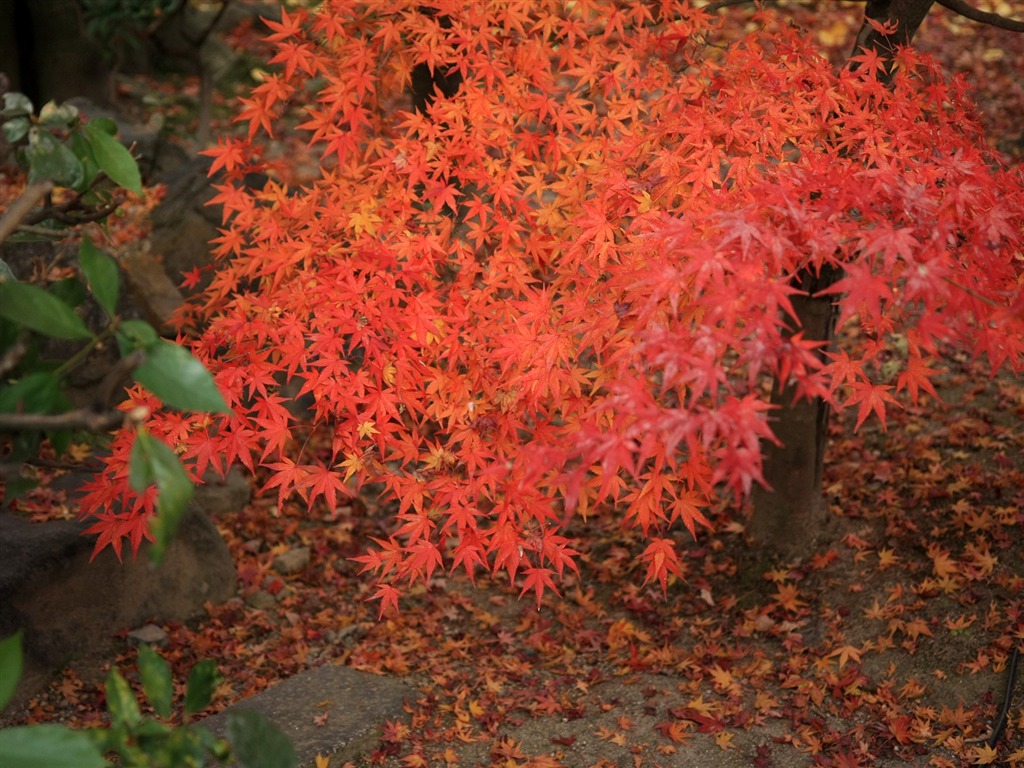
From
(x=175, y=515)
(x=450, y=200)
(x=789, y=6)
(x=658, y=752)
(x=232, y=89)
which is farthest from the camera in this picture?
(x=789, y=6)

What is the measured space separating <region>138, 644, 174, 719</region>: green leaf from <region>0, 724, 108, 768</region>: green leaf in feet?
0.68

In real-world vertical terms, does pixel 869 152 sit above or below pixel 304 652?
above

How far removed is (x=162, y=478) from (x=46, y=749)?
22.3 inches

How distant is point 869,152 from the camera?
326 centimetres

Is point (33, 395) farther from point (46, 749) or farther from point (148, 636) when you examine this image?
point (148, 636)

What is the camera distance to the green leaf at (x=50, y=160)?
229 centimetres

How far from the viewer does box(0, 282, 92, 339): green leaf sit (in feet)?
6.48

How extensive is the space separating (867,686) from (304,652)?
2660 mm

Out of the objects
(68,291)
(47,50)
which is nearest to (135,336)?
(68,291)

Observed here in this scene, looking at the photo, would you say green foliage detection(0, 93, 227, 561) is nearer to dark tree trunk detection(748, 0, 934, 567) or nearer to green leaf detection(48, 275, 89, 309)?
green leaf detection(48, 275, 89, 309)

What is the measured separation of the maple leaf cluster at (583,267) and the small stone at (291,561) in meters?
1.72

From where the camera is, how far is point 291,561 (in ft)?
18.2

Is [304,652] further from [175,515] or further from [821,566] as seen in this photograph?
[175,515]

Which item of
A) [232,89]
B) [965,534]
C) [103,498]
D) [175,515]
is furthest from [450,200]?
[232,89]
